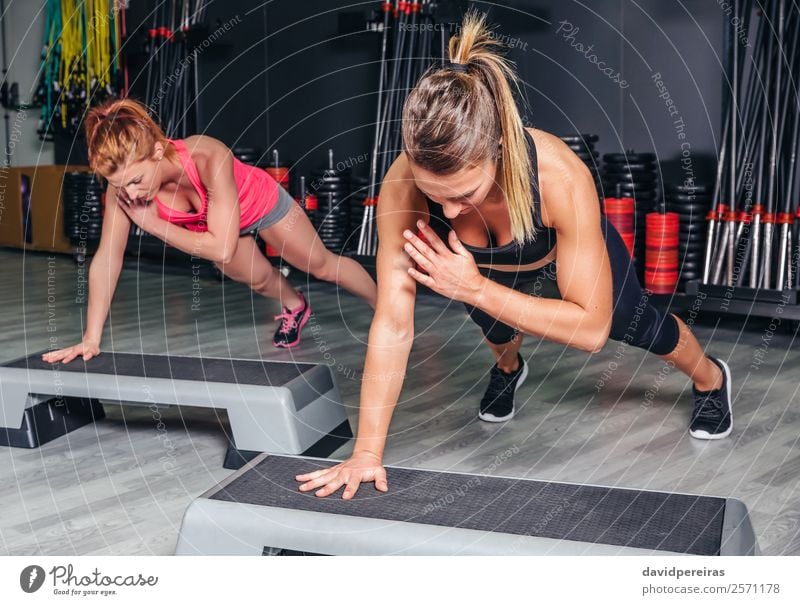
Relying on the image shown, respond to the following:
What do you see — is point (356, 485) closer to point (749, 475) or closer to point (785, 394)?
point (749, 475)

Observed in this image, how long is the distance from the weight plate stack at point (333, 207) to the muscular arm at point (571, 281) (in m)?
3.56

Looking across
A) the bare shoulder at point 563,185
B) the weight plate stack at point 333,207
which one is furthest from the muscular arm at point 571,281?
the weight plate stack at point 333,207

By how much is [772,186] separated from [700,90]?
71 centimetres

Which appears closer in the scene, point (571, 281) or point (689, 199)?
point (571, 281)

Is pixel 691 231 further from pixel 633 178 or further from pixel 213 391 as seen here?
pixel 213 391

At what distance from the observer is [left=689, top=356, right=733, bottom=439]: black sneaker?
2674 mm

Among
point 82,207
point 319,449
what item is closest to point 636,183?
point 319,449

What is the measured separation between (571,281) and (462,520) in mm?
519

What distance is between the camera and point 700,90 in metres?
4.47

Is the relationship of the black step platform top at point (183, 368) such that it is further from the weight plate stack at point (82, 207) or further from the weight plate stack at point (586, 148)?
the weight plate stack at point (82, 207)

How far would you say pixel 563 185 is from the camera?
6.13 ft

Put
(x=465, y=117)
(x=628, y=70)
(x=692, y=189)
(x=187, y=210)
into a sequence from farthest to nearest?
(x=628, y=70) < (x=692, y=189) < (x=187, y=210) < (x=465, y=117)
